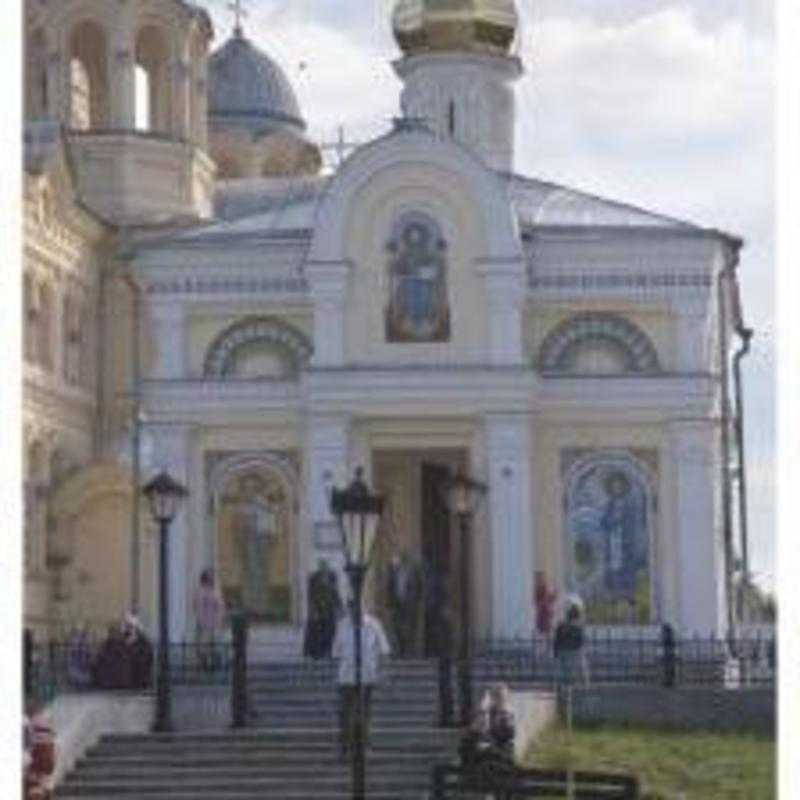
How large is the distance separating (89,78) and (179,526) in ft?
29.5

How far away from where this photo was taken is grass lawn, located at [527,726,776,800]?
55.3 feet

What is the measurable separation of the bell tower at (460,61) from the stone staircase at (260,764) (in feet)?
49.0

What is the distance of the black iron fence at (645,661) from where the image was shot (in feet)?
72.1

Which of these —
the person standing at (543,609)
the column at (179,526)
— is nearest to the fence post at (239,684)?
the person standing at (543,609)

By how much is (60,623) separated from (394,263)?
561 centimetres

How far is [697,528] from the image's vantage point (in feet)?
87.4

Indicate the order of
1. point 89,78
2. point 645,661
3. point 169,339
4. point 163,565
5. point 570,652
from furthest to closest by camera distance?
point 89,78, point 169,339, point 645,661, point 570,652, point 163,565

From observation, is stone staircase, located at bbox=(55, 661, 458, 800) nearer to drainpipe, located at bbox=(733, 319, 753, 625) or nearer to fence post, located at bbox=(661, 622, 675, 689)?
fence post, located at bbox=(661, 622, 675, 689)

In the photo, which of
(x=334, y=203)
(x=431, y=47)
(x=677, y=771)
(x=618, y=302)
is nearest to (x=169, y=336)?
(x=334, y=203)

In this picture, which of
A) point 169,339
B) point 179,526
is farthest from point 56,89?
point 179,526

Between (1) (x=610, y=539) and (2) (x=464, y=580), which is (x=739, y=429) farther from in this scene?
(2) (x=464, y=580)

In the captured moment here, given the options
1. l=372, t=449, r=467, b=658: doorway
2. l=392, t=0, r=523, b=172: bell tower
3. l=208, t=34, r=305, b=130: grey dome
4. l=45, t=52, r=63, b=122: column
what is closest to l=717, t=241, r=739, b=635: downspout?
l=372, t=449, r=467, b=658: doorway

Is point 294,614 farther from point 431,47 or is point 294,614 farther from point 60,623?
point 431,47

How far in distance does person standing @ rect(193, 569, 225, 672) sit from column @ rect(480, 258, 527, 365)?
13.3 feet
